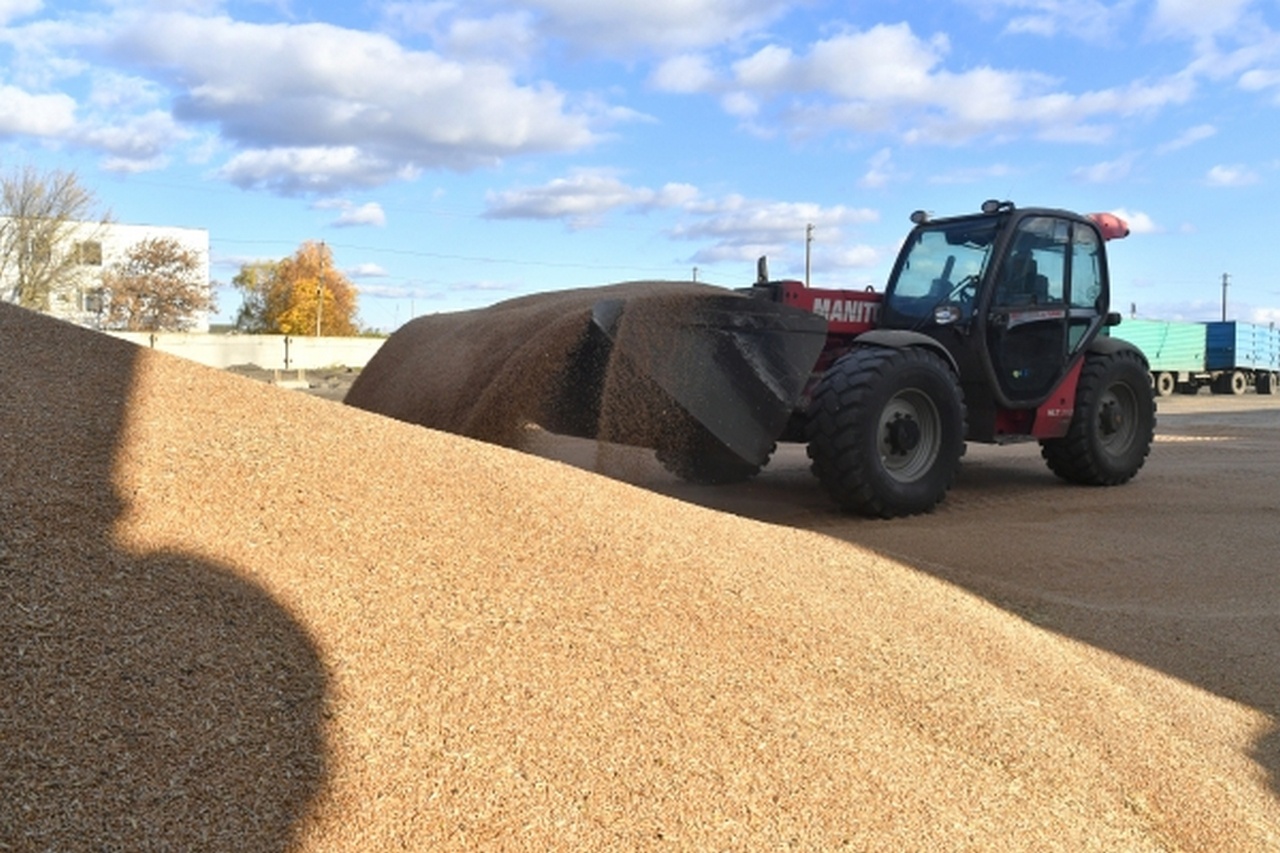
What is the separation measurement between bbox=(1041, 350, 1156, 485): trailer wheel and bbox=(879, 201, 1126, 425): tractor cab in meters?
0.36

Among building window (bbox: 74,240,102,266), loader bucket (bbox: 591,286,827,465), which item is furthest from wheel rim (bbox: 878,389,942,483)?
building window (bbox: 74,240,102,266)

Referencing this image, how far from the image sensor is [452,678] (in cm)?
259

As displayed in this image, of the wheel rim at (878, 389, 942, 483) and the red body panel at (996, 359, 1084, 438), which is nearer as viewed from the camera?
the wheel rim at (878, 389, 942, 483)

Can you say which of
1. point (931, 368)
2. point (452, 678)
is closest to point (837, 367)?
point (931, 368)

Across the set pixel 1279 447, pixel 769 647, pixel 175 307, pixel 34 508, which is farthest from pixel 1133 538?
pixel 175 307

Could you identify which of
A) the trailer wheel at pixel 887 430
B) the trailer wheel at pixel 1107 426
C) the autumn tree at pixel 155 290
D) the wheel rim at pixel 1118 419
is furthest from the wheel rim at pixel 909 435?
the autumn tree at pixel 155 290

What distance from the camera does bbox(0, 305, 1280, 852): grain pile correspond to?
2.18 m

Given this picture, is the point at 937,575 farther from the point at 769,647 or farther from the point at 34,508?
the point at 34,508

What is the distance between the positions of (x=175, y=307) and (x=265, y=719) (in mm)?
45304

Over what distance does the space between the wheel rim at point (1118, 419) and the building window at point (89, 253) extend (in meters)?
38.5

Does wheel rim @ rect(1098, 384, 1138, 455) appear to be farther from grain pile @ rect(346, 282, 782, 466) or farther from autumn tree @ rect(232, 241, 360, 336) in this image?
autumn tree @ rect(232, 241, 360, 336)

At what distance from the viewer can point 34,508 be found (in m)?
2.81

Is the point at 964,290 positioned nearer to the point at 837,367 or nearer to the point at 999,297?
the point at 999,297

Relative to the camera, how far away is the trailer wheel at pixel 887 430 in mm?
6363
